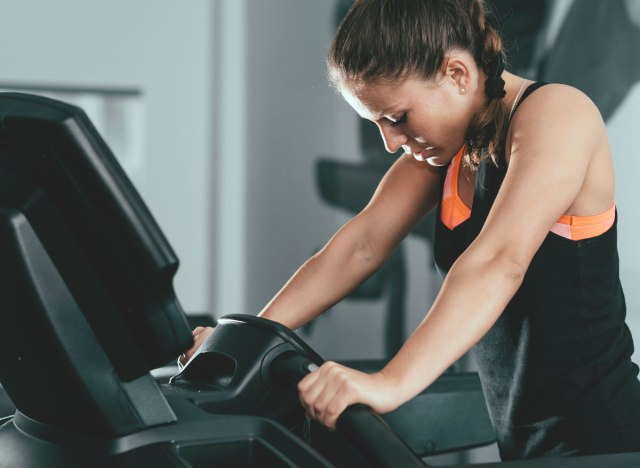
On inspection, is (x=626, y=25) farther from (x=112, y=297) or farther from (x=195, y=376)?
(x=112, y=297)

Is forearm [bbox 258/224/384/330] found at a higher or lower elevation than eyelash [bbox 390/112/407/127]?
lower

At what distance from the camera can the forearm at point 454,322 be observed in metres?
0.93

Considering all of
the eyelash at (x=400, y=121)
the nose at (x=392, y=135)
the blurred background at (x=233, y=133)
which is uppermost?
the eyelash at (x=400, y=121)

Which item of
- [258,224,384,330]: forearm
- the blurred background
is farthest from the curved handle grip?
the blurred background

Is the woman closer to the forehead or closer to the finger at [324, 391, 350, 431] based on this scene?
the forehead

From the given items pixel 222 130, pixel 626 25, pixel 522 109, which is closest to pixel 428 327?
pixel 522 109

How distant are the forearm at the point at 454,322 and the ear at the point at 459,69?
0.89 ft

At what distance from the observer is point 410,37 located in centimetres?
111

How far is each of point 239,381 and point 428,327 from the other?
0.23m

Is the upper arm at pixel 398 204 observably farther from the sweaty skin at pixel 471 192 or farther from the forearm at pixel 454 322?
the forearm at pixel 454 322

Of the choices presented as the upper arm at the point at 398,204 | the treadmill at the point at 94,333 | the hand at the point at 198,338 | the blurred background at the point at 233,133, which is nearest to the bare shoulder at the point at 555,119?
the upper arm at the point at 398,204

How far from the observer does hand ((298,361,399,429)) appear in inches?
35.0

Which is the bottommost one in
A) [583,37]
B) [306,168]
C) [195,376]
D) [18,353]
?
[306,168]

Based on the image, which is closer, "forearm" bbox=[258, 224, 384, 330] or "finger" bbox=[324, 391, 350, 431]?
"finger" bbox=[324, 391, 350, 431]
